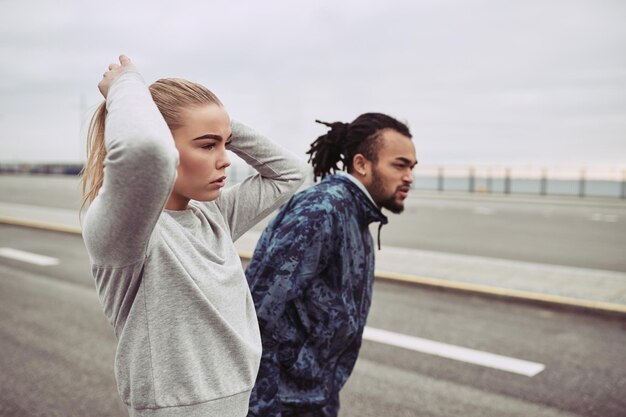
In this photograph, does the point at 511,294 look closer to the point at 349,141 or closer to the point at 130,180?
the point at 349,141

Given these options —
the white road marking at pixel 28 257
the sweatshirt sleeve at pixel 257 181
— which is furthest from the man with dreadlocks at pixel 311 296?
the white road marking at pixel 28 257

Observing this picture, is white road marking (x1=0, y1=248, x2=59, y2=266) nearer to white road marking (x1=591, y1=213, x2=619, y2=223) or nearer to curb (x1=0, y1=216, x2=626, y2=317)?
curb (x1=0, y1=216, x2=626, y2=317)

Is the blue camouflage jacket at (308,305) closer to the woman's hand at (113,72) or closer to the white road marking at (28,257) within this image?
the woman's hand at (113,72)

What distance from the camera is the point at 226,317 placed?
5.30ft

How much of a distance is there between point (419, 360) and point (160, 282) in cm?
455

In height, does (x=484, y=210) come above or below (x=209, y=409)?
below

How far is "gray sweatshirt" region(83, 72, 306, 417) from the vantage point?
127cm

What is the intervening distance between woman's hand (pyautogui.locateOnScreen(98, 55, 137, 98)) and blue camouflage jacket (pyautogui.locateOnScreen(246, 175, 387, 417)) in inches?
41.0

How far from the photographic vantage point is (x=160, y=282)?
1.49m

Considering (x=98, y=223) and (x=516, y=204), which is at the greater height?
(x=98, y=223)

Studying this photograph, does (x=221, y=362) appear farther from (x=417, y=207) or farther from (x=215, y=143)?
(x=417, y=207)

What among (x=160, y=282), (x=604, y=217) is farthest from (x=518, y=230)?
(x=160, y=282)

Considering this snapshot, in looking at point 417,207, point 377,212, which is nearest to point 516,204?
point 417,207

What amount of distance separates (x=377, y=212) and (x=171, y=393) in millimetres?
1361
